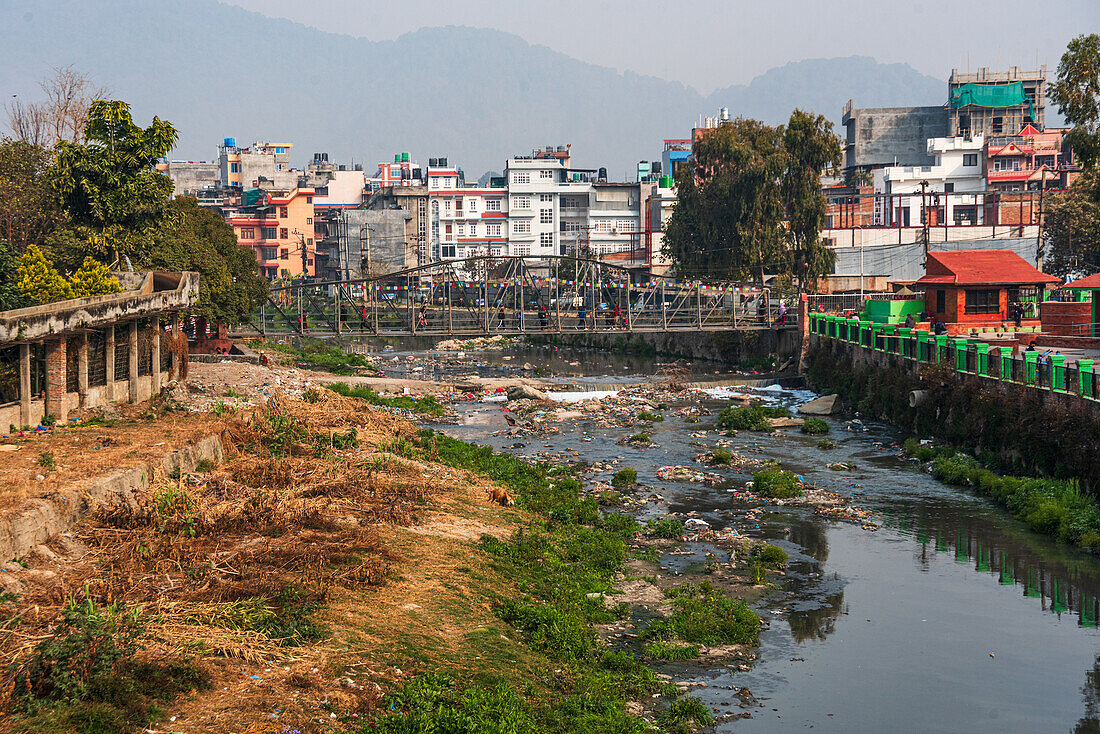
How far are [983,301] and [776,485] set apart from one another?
2393 cm

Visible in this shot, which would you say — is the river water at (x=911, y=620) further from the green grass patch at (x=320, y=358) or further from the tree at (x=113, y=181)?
the green grass patch at (x=320, y=358)

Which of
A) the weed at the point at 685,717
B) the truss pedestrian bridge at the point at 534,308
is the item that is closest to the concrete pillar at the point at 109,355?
the weed at the point at 685,717

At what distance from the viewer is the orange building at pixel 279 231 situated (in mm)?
111312

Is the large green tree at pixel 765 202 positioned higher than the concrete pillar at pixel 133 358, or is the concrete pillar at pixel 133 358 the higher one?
the large green tree at pixel 765 202

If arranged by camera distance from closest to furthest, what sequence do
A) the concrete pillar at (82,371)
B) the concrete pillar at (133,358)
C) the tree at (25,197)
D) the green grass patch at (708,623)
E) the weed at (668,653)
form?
the weed at (668,653), the green grass patch at (708,623), the concrete pillar at (82,371), the concrete pillar at (133,358), the tree at (25,197)

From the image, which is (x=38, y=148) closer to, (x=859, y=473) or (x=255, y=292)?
(x=255, y=292)

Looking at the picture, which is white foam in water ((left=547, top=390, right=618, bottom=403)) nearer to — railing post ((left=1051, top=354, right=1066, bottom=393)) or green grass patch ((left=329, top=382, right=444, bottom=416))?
green grass patch ((left=329, top=382, right=444, bottom=416))

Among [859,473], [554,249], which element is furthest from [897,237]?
[859,473]

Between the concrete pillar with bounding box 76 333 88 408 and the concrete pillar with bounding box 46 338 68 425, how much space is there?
0.92 m

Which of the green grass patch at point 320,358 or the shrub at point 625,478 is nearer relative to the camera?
the shrub at point 625,478

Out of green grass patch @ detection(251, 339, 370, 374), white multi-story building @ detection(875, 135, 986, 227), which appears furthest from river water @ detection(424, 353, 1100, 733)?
white multi-story building @ detection(875, 135, 986, 227)

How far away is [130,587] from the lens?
12.3m

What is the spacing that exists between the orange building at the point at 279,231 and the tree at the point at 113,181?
7733cm

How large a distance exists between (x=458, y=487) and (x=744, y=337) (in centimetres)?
4301
